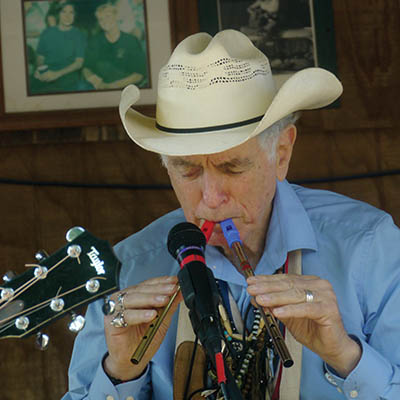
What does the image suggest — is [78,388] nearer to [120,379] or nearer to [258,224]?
[120,379]

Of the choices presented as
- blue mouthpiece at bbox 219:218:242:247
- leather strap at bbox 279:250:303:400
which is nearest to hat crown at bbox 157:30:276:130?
blue mouthpiece at bbox 219:218:242:247

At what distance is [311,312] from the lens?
6.00 feet

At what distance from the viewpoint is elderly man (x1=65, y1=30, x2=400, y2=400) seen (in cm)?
195

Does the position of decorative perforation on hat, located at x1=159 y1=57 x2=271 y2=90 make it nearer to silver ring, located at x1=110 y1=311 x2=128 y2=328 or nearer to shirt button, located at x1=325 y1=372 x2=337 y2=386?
silver ring, located at x1=110 y1=311 x2=128 y2=328

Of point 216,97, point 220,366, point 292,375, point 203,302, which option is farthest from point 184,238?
point 292,375

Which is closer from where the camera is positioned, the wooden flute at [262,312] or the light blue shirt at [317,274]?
the wooden flute at [262,312]

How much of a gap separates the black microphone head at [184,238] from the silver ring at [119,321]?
31cm

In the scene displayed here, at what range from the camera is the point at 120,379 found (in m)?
2.11

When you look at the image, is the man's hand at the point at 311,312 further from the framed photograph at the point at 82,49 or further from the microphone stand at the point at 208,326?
the framed photograph at the point at 82,49

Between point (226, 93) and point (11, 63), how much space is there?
3.30 ft

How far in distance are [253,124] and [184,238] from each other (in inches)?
21.7

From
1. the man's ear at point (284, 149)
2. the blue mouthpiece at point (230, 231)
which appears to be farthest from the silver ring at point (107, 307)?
the man's ear at point (284, 149)

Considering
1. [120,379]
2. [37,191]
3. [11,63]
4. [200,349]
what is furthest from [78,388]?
[11,63]

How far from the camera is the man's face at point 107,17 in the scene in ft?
9.16
